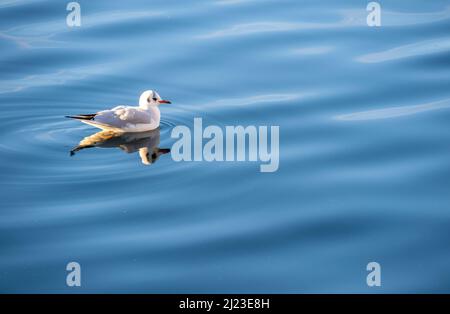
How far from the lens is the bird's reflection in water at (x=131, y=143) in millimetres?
12328

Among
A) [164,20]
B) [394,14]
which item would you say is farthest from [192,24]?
[394,14]

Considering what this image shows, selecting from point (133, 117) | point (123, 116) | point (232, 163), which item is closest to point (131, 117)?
point (133, 117)

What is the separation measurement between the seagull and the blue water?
0.28 m

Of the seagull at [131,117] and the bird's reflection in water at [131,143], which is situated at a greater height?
the seagull at [131,117]

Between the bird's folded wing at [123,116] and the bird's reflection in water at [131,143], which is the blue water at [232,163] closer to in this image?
the bird's reflection in water at [131,143]

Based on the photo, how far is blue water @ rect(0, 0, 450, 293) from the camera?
9523 mm

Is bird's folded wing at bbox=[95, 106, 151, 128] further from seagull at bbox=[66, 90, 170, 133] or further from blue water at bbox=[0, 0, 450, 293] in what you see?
blue water at bbox=[0, 0, 450, 293]

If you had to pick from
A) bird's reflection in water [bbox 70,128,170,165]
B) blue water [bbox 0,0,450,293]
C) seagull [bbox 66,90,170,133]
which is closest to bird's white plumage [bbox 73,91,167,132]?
seagull [bbox 66,90,170,133]

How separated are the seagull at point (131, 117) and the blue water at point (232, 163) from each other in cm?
28

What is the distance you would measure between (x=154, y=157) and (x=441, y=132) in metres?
3.93

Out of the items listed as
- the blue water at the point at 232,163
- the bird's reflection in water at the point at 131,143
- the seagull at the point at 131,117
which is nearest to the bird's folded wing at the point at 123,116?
the seagull at the point at 131,117

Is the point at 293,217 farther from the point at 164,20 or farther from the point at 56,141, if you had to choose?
the point at 164,20

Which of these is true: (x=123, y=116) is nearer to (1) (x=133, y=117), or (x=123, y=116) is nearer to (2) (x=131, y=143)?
(1) (x=133, y=117)

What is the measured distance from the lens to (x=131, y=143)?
1287 cm
